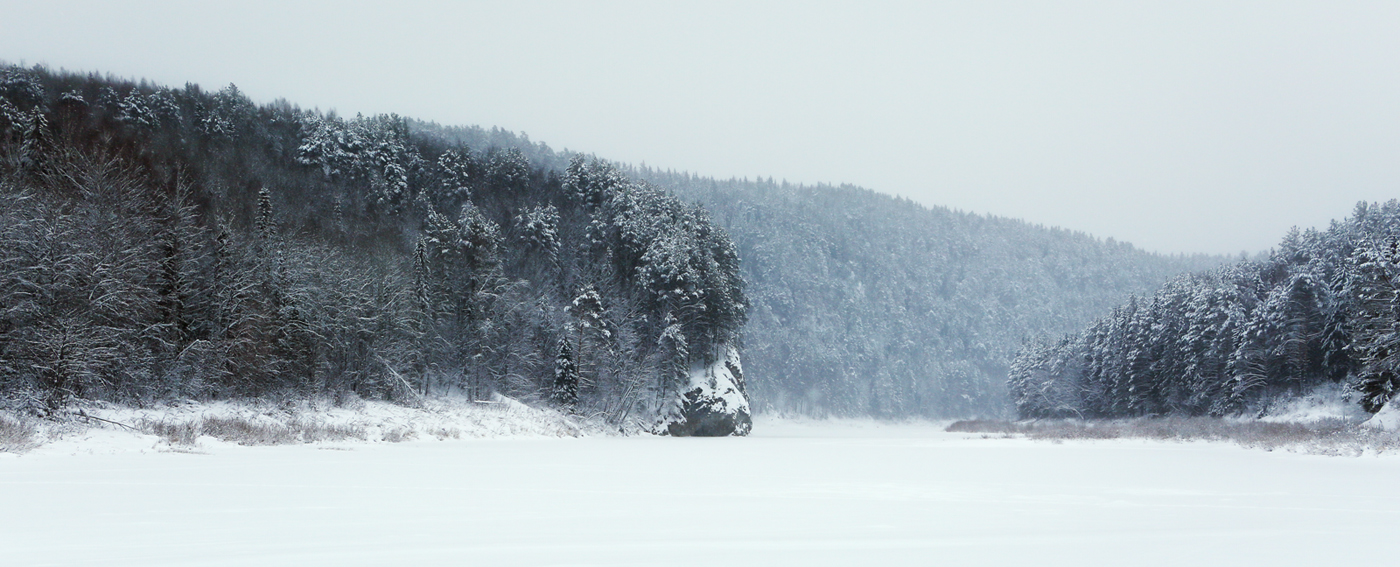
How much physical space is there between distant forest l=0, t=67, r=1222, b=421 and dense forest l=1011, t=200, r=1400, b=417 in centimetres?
3955

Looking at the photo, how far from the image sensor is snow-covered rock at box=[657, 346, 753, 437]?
2201 inches

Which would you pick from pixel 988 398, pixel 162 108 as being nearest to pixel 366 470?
pixel 162 108

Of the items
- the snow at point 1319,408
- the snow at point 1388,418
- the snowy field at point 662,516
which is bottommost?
the snow at point 1319,408

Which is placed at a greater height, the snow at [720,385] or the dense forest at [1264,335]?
the dense forest at [1264,335]

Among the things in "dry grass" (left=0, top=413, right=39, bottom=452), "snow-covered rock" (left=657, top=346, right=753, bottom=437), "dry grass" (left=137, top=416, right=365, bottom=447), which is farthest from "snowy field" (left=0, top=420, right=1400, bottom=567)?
"snow-covered rock" (left=657, top=346, right=753, bottom=437)

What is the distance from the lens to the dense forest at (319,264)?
28609 mm

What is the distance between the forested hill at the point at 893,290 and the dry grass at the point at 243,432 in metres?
87.1

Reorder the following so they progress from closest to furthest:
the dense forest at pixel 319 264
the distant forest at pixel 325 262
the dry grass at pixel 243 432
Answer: the dry grass at pixel 243 432 < the dense forest at pixel 319 264 < the distant forest at pixel 325 262

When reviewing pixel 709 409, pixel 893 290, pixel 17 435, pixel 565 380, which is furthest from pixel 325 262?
pixel 893 290

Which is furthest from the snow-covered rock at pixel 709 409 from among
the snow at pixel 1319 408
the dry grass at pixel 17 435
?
the dry grass at pixel 17 435

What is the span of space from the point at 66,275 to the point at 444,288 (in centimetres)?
2605

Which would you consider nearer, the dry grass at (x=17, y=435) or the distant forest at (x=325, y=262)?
the dry grass at (x=17, y=435)

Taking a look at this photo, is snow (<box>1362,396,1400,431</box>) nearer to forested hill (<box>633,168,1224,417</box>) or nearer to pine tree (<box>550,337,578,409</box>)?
pine tree (<box>550,337,578,409</box>)

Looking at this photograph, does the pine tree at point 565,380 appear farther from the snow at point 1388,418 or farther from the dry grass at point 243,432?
the snow at point 1388,418
